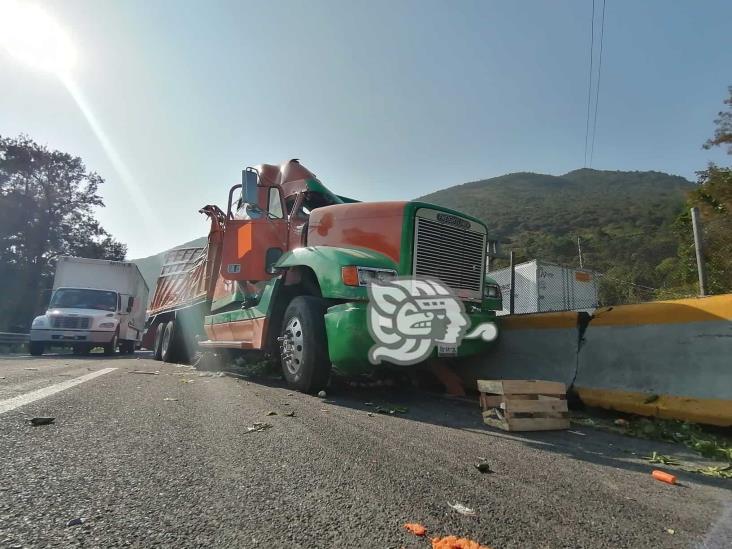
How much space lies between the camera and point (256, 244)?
6.55m

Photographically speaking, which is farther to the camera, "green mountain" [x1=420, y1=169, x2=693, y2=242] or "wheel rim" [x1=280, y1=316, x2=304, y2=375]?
"green mountain" [x1=420, y1=169, x2=693, y2=242]

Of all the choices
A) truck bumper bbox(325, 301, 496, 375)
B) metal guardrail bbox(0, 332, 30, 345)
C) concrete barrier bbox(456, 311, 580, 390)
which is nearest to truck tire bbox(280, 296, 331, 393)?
truck bumper bbox(325, 301, 496, 375)

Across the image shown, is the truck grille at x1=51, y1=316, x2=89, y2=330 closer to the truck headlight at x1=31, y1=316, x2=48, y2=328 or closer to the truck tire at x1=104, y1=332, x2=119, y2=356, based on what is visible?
the truck headlight at x1=31, y1=316, x2=48, y2=328

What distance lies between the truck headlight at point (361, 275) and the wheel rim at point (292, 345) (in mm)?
934

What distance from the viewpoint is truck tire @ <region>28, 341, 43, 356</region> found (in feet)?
45.4

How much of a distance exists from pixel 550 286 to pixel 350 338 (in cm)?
1742

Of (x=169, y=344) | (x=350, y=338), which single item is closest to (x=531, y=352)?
(x=350, y=338)

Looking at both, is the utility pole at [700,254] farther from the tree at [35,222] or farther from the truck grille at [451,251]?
the tree at [35,222]

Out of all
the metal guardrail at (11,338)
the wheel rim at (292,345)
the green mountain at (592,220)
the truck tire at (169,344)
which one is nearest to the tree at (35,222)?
the green mountain at (592,220)

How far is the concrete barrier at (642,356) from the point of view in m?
3.63

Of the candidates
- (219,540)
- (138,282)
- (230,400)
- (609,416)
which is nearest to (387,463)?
(219,540)

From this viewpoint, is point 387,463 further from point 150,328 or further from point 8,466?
point 150,328

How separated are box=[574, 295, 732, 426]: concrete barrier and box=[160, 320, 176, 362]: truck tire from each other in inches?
363

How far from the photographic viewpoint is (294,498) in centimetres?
194
